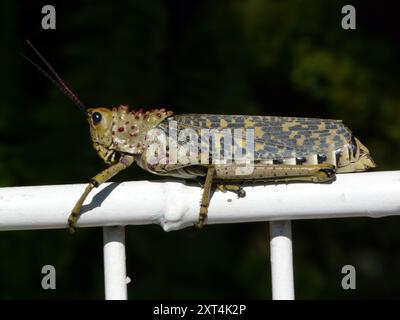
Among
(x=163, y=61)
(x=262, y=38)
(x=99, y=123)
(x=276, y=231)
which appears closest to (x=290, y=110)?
(x=262, y=38)

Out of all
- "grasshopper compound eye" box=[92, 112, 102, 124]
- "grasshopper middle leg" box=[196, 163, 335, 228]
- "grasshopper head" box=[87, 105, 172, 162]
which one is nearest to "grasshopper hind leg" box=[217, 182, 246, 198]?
"grasshopper middle leg" box=[196, 163, 335, 228]

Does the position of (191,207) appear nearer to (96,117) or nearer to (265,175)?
(265,175)

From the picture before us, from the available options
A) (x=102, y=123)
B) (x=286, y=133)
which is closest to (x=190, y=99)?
(x=102, y=123)

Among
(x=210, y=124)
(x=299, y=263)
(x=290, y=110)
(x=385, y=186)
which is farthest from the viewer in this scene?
(x=290, y=110)

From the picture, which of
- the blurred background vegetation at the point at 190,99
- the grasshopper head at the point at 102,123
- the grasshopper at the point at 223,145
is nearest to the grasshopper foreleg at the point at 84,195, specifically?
the grasshopper at the point at 223,145

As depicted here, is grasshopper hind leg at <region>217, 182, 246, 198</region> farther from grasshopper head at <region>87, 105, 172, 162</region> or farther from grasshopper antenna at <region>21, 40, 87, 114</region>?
grasshopper antenna at <region>21, 40, 87, 114</region>

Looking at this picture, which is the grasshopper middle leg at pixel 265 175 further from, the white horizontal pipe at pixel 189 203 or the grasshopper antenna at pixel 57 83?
the grasshopper antenna at pixel 57 83

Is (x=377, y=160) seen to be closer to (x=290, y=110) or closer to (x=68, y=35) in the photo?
(x=290, y=110)

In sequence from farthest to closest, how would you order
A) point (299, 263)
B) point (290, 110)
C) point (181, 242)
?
1. point (290, 110)
2. point (299, 263)
3. point (181, 242)
